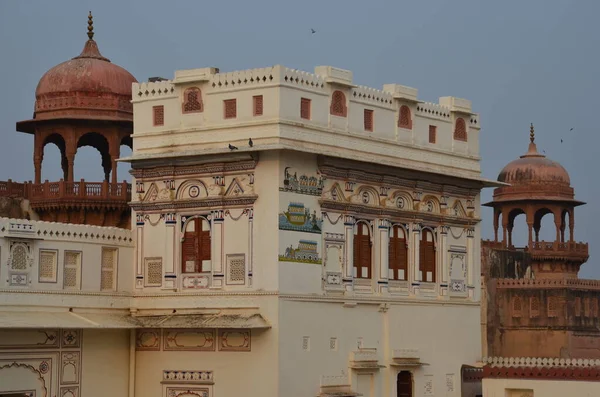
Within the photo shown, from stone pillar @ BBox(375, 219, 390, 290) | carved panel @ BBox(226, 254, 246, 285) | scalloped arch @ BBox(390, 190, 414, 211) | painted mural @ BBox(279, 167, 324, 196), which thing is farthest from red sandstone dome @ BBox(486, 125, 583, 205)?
carved panel @ BBox(226, 254, 246, 285)

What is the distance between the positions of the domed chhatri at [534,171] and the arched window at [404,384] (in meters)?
19.7

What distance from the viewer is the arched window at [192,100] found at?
98.7 ft

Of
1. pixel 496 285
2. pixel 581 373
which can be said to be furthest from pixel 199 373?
pixel 496 285

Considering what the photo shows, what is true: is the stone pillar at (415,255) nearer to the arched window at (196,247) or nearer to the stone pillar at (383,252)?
the stone pillar at (383,252)

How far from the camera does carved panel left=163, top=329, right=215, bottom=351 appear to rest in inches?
1155

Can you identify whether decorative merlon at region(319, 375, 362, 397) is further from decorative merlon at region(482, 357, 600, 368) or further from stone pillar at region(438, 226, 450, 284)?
decorative merlon at region(482, 357, 600, 368)

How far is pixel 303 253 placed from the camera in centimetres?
2919

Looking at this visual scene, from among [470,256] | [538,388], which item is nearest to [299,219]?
[470,256]

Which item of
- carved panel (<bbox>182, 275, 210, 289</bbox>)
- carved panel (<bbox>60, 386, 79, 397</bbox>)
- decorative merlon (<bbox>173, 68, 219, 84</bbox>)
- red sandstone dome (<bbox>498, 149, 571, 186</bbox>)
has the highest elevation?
red sandstone dome (<bbox>498, 149, 571, 186</bbox>)

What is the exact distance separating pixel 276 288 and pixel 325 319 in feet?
5.47

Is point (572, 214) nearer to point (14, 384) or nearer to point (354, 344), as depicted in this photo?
point (354, 344)

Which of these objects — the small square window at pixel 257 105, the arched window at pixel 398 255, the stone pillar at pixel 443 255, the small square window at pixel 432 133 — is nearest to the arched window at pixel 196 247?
the small square window at pixel 257 105

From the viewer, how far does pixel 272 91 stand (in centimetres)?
2905

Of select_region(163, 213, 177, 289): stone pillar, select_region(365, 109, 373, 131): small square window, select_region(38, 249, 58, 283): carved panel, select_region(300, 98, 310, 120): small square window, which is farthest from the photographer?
select_region(365, 109, 373, 131): small square window
